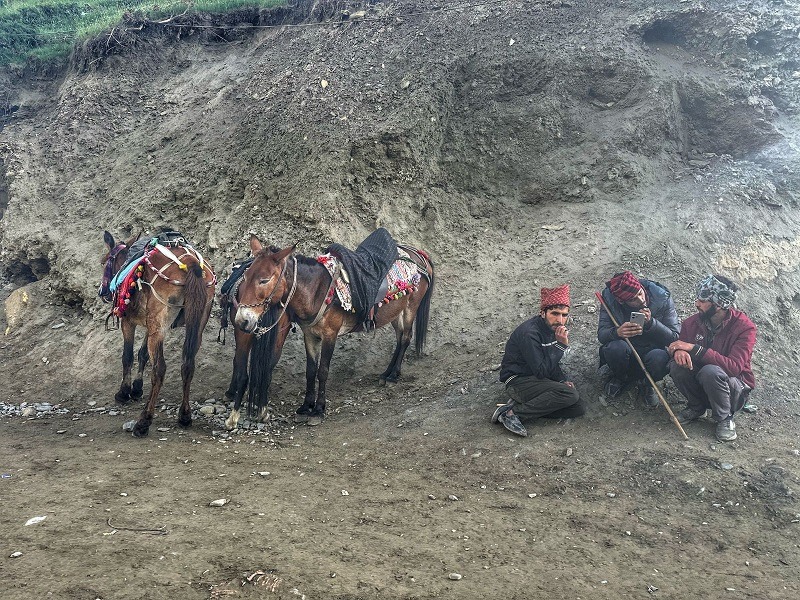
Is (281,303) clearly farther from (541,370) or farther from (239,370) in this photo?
(541,370)

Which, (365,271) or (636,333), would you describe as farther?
(365,271)

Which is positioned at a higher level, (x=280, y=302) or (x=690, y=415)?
(x=280, y=302)

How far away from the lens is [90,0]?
583 inches

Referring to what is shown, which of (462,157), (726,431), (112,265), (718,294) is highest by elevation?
(462,157)

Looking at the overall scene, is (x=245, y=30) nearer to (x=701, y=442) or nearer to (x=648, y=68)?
(x=648, y=68)

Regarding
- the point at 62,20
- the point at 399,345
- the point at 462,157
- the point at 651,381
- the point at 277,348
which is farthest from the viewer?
the point at 62,20

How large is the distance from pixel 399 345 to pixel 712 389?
3735 mm

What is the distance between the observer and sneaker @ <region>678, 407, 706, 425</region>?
5938mm

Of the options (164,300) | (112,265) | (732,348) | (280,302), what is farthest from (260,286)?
(732,348)

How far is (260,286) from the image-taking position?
628cm

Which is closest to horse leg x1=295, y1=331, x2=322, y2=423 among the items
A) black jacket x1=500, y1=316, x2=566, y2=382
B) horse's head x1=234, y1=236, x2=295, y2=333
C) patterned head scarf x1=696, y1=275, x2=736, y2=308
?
horse's head x1=234, y1=236, x2=295, y2=333

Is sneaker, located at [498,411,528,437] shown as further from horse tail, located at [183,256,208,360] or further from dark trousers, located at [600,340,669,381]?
horse tail, located at [183,256,208,360]

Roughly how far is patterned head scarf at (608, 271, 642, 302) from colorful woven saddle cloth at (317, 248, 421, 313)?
2.51 meters

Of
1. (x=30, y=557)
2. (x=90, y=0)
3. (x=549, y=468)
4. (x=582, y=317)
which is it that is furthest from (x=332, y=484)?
(x=90, y=0)
